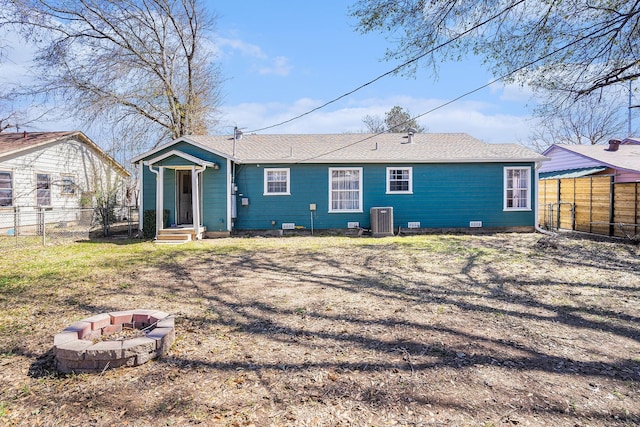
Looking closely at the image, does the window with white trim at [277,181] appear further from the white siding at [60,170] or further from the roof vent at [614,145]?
the roof vent at [614,145]

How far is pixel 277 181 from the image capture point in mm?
12492

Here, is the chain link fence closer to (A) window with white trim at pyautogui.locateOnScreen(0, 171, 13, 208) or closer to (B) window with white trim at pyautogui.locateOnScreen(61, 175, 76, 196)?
(A) window with white trim at pyautogui.locateOnScreen(0, 171, 13, 208)

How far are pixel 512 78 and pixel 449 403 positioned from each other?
6.72 metres

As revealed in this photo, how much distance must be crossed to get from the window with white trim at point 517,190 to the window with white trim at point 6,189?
18676mm

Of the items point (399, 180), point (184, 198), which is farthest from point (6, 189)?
point (399, 180)

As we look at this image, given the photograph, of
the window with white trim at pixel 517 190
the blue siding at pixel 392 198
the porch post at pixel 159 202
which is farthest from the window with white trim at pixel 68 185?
the window with white trim at pixel 517 190

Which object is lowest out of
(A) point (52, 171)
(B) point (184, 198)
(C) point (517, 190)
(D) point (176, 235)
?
(D) point (176, 235)

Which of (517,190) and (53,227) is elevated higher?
(517,190)

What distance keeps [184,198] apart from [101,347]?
429 inches

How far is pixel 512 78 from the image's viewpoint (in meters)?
6.89

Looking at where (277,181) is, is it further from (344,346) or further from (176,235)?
(344,346)

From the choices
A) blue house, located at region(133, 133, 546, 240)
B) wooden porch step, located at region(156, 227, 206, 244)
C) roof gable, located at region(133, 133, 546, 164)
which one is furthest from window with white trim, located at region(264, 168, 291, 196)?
wooden porch step, located at region(156, 227, 206, 244)

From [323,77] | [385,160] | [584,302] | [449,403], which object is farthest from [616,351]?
[323,77]

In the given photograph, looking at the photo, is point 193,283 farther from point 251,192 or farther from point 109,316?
point 251,192
